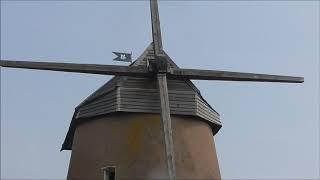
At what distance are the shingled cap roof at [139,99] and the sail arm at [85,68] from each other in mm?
239

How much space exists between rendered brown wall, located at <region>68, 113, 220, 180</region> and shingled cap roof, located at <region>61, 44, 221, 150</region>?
6.0 inches

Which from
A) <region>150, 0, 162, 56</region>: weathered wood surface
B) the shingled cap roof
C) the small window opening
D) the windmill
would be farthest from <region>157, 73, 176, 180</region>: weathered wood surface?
the small window opening

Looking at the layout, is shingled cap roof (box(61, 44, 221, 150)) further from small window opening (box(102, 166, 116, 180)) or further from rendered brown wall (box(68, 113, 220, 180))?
small window opening (box(102, 166, 116, 180))

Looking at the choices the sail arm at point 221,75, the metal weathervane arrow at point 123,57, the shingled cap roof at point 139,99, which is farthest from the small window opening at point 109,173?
the metal weathervane arrow at point 123,57

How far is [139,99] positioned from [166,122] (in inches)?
33.1

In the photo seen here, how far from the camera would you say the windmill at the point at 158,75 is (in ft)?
32.6

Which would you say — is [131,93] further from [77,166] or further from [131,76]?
[77,166]

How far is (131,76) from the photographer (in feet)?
35.0

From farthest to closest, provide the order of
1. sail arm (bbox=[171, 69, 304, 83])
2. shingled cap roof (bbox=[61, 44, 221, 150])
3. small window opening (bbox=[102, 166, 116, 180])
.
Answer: sail arm (bbox=[171, 69, 304, 83]) → shingled cap roof (bbox=[61, 44, 221, 150]) → small window opening (bbox=[102, 166, 116, 180])

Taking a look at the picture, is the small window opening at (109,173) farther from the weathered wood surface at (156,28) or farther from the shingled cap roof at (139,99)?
the weathered wood surface at (156,28)

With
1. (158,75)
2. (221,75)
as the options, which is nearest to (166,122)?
(158,75)

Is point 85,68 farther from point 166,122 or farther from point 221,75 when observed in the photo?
point 221,75

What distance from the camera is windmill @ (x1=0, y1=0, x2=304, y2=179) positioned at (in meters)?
9.94

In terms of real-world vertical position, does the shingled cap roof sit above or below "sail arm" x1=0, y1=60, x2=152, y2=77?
below
